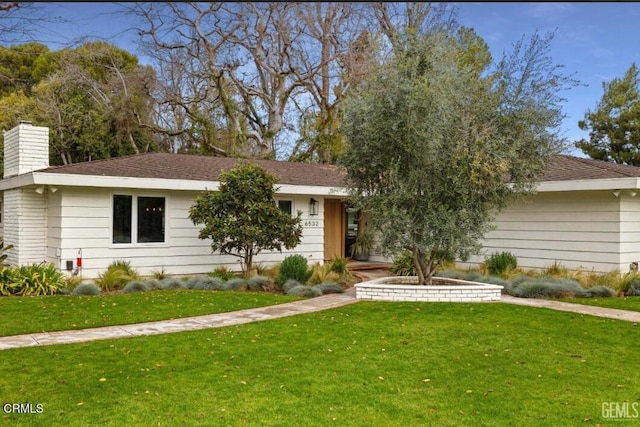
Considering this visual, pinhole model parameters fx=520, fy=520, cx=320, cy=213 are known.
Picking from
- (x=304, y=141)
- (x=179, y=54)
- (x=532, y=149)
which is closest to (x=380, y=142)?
(x=532, y=149)

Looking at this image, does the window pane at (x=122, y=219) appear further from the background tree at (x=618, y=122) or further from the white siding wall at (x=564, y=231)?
the background tree at (x=618, y=122)

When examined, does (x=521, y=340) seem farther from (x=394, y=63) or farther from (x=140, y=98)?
(x=140, y=98)

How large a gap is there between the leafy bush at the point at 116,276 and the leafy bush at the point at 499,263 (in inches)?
333

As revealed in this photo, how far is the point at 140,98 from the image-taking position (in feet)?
86.2

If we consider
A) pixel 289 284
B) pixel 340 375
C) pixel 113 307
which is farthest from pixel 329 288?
pixel 340 375

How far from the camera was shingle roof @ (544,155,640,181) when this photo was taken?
1204 centimetres

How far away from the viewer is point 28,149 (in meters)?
12.7

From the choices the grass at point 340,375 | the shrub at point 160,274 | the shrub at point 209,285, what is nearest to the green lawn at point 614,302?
the grass at point 340,375

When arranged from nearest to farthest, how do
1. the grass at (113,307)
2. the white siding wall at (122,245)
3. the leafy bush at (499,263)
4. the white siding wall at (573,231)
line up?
the grass at (113,307) < the white siding wall at (122,245) < the white siding wall at (573,231) < the leafy bush at (499,263)

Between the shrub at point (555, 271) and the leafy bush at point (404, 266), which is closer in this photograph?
the shrub at point (555, 271)

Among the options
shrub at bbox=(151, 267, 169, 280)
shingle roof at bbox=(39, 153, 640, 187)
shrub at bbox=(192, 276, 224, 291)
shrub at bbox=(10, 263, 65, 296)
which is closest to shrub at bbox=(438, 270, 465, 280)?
shingle roof at bbox=(39, 153, 640, 187)

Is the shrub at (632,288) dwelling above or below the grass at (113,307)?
above

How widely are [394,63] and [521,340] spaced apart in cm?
538

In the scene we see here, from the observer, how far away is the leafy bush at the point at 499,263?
12.8 m
